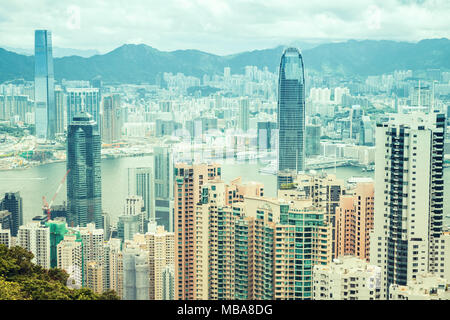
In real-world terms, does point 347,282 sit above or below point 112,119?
below

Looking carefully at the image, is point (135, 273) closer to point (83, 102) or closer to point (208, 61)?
point (208, 61)

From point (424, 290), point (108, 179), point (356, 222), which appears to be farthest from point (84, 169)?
point (424, 290)

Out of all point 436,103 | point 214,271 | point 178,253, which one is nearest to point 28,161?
point 178,253

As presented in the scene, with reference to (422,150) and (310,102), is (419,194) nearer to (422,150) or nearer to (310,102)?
(422,150)

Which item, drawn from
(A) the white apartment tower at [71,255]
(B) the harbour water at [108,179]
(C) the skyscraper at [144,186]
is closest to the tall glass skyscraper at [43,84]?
(B) the harbour water at [108,179]

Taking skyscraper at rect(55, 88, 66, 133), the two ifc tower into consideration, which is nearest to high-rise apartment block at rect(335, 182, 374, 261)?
the two ifc tower

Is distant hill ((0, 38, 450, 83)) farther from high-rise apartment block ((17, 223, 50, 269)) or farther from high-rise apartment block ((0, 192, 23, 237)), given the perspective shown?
high-rise apartment block ((17, 223, 50, 269))
